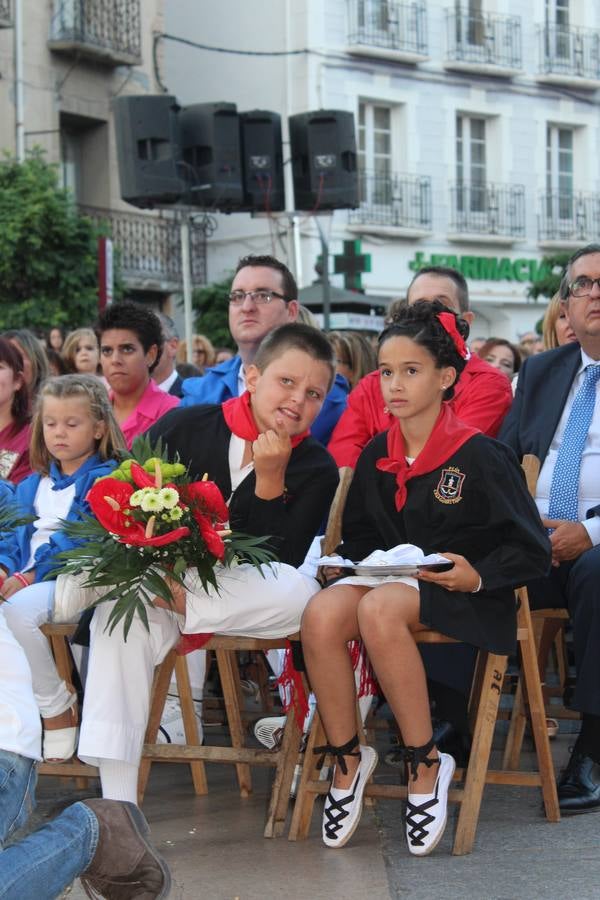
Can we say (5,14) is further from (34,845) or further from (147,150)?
(34,845)

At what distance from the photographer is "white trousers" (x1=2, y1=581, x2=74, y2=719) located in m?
4.54

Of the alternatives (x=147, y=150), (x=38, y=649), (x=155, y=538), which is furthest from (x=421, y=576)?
(x=147, y=150)

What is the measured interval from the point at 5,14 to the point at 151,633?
17.1m

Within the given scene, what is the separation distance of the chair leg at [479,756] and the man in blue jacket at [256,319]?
6.11 ft

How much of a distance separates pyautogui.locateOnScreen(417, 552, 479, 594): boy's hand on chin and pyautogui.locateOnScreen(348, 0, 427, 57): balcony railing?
66.7ft

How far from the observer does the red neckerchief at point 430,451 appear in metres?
4.30

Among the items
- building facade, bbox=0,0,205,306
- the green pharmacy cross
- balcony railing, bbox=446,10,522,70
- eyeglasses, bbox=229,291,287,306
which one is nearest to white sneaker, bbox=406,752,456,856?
eyeglasses, bbox=229,291,287,306

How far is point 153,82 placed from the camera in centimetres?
2211

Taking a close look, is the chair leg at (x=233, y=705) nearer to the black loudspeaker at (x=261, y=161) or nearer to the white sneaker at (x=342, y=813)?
the white sneaker at (x=342, y=813)

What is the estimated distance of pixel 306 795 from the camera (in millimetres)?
4285

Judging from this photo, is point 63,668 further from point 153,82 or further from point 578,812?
point 153,82

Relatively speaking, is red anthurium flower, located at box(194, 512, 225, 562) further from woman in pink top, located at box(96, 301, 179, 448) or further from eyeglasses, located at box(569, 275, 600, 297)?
woman in pink top, located at box(96, 301, 179, 448)

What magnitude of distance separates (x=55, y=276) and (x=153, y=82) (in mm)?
5946

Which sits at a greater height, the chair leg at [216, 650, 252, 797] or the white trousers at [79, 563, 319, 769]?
the white trousers at [79, 563, 319, 769]
